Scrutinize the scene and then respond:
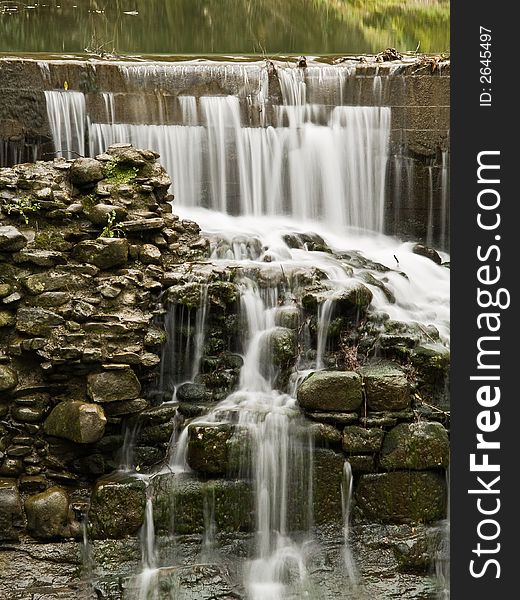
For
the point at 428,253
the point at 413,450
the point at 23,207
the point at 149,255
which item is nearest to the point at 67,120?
the point at 23,207

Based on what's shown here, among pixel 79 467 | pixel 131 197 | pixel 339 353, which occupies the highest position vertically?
pixel 131 197

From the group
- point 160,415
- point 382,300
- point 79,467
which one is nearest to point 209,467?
point 160,415

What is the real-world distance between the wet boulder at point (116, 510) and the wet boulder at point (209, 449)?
18.4 inches

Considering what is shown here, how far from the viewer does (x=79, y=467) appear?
6512mm

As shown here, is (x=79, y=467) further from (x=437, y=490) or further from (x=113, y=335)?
(x=437, y=490)

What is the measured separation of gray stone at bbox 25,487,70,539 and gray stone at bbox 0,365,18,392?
857 millimetres

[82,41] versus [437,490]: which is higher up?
[82,41]

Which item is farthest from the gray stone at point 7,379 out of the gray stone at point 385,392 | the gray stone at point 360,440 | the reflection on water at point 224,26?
the reflection on water at point 224,26

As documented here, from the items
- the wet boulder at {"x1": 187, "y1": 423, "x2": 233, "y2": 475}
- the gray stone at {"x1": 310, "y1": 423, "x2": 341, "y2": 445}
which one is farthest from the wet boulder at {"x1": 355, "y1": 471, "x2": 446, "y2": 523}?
the wet boulder at {"x1": 187, "y1": 423, "x2": 233, "y2": 475}

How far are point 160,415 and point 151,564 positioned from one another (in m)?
1.11

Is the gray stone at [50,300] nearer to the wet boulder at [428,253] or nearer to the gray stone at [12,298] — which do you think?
the gray stone at [12,298]

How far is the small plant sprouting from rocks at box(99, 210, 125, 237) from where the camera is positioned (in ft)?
23.2

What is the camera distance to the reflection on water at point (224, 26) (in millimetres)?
14516

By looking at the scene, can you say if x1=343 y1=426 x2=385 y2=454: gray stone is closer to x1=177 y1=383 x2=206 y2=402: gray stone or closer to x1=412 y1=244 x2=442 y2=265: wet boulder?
x1=177 y1=383 x2=206 y2=402: gray stone
